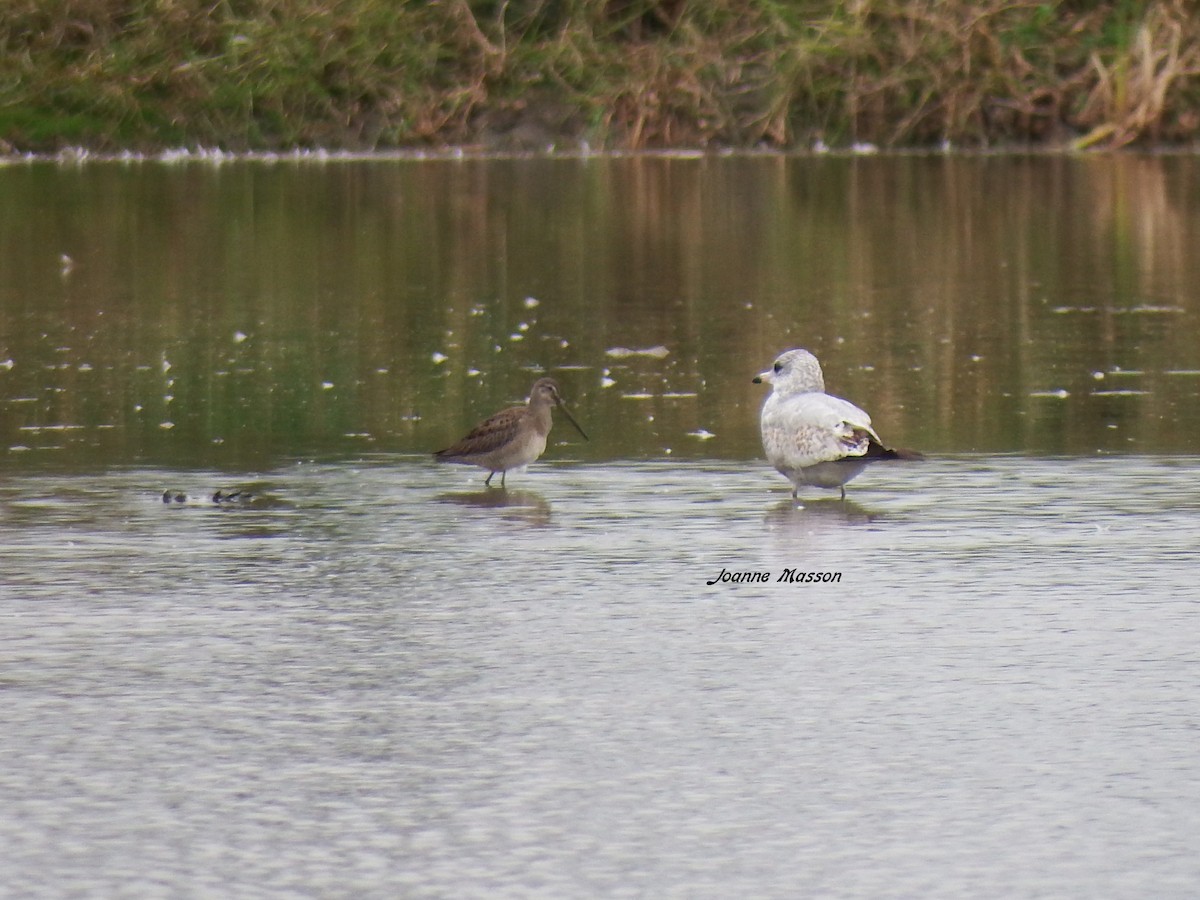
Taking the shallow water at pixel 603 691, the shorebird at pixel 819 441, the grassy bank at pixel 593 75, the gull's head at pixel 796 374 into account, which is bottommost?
the shallow water at pixel 603 691

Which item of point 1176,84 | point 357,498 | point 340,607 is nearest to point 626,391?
point 357,498

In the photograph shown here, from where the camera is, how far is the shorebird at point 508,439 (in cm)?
912

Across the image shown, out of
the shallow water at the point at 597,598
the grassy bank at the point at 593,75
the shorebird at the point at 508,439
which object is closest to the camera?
Answer: the shallow water at the point at 597,598

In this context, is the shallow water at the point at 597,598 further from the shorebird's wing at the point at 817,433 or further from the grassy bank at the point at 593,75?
the grassy bank at the point at 593,75

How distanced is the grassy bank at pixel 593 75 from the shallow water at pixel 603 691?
18700mm

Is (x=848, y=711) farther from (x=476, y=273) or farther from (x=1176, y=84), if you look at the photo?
(x=1176, y=84)

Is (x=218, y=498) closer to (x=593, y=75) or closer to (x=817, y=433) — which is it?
(x=817, y=433)

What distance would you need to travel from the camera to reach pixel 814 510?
28.1ft

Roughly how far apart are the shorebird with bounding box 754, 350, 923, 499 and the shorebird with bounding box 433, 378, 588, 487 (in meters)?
0.83

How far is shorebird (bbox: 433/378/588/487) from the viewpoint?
9117 millimetres

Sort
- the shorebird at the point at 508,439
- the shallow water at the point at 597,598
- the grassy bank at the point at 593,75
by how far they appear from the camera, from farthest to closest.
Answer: the grassy bank at the point at 593,75
the shorebird at the point at 508,439
the shallow water at the point at 597,598

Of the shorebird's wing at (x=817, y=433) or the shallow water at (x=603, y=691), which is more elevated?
the shorebird's wing at (x=817, y=433)
